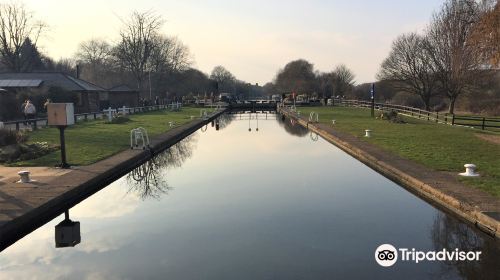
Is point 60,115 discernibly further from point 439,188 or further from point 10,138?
point 439,188

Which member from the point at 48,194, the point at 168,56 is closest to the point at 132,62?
the point at 168,56

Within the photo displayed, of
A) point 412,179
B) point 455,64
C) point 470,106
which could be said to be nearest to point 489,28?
point 412,179

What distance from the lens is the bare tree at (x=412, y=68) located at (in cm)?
4391

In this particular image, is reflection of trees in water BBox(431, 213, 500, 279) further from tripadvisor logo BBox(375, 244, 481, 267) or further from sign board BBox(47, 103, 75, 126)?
sign board BBox(47, 103, 75, 126)

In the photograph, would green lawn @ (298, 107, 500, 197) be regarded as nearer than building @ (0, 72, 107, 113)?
Yes

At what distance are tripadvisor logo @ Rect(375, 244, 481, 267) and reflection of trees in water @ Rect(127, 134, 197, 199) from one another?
18.0 feet

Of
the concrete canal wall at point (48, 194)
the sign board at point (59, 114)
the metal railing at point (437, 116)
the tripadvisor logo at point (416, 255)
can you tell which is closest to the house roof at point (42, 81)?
the sign board at point (59, 114)

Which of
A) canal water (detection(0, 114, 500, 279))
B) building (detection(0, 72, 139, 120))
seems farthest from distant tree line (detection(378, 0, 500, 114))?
building (detection(0, 72, 139, 120))

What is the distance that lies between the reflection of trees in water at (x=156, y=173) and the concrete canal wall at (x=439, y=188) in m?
6.04

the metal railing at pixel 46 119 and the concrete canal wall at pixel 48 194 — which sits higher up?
the metal railing at pixel 46 119

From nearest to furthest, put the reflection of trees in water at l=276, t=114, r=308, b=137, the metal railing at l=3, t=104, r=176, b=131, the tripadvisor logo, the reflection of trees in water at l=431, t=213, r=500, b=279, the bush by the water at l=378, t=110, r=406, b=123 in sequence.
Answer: the reflection of trees in water at l=431, t=213, r=500, b=279
the tripadvisor logo
the metal railing at l=3, t=104, r=176, b=131
the reflection of trees in water at l=276, t=114, r=308, b=137
the bush by the water at l=378, t=110, r=406, b=123

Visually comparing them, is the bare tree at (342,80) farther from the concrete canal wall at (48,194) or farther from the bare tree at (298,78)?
the concrete canal wall at (48,194)

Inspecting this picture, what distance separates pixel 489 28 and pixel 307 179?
39.6ft

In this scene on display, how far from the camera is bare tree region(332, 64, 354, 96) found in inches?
3137
